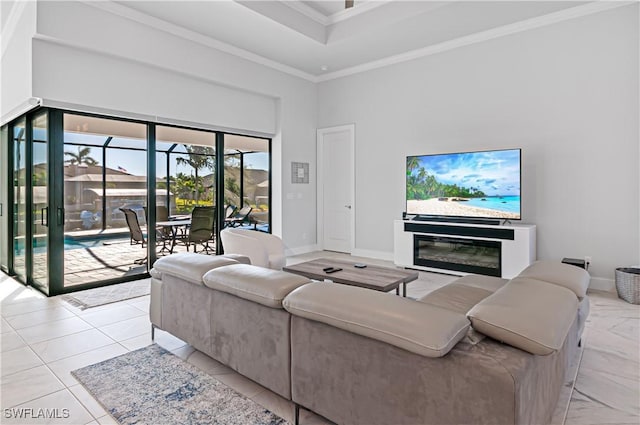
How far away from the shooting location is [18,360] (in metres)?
2.62

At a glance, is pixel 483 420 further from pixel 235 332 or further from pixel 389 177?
pixel 389 177

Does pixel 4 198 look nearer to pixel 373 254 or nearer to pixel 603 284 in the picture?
pixel 373 254

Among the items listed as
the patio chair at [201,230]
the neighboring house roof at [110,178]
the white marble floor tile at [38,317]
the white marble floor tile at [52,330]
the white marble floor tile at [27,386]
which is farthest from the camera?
the patio chair at [201,230]

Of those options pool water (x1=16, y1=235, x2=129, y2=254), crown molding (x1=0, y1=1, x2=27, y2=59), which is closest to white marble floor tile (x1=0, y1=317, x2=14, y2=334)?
pool water (x1=16, y1=235, x2=129, y2=254)

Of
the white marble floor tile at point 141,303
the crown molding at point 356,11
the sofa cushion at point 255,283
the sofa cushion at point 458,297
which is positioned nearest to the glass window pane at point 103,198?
the white marble floor tile at point 141,303

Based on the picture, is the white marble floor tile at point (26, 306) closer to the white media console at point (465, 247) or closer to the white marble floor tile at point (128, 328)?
the white marble floor tile at point (128, 328)

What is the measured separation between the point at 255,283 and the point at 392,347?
Answer: 0.78m

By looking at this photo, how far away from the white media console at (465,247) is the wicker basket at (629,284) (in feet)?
2.77

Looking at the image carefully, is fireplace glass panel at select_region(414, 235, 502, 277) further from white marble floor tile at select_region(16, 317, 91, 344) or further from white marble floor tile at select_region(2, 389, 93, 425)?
white marble floor tile at select_region(2, 389, 93, 425)

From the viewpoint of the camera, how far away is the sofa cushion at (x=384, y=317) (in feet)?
4.39

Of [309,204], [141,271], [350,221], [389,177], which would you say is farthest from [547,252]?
[141,271]

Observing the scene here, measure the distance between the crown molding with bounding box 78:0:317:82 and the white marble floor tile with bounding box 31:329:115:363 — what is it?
133 inches

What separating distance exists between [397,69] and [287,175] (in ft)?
8.08

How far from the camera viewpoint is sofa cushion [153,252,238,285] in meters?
2.31
